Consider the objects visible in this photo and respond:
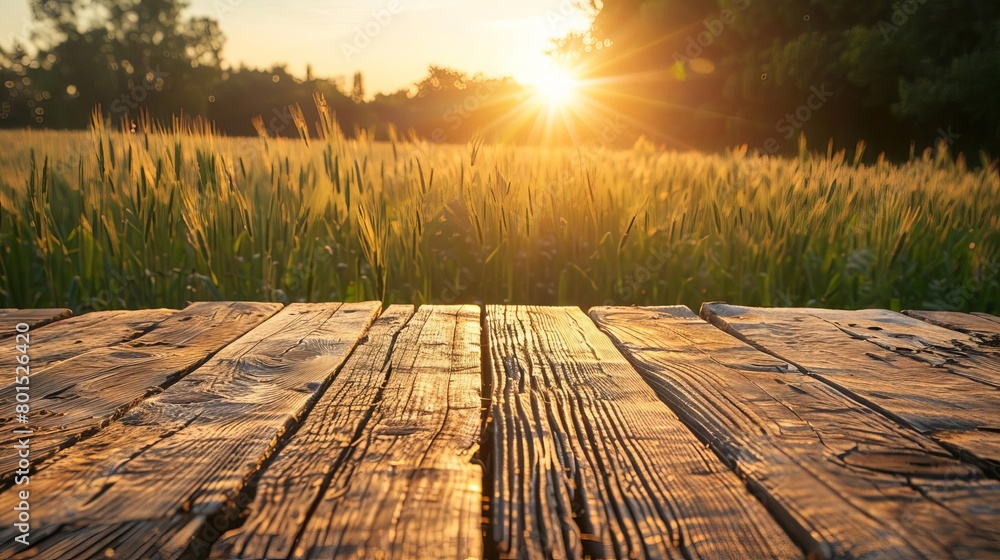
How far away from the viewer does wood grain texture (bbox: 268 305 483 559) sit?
2.40 feet

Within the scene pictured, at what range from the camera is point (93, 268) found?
284cm

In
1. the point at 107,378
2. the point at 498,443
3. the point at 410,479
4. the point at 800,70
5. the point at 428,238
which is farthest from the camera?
the point at 800,70

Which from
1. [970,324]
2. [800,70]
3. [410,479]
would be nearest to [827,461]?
[410,479]

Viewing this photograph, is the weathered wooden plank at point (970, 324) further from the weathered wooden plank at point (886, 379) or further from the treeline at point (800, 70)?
the treeline at point (800, 70)

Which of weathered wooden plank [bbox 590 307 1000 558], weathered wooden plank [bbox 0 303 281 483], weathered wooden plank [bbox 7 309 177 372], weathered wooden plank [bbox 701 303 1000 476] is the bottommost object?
weathered wooden plank [bbox 7 309 177 372]

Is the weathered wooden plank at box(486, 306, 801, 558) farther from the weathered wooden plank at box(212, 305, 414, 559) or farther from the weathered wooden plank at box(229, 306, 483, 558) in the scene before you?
the weathered wooden plank at box(212, 305, 414, 559)

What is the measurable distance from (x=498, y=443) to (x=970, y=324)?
141 cm

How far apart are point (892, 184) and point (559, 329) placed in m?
4.17

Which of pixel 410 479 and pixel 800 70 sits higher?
pixel 800 70

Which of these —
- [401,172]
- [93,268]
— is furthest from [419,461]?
[401,172]

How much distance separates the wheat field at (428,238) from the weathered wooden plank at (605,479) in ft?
5.00

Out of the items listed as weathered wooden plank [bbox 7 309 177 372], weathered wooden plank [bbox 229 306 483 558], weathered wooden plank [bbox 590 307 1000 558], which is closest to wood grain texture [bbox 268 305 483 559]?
weathered wooden plank [bbox 229 306 483 558]

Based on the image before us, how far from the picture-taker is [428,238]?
299 cm

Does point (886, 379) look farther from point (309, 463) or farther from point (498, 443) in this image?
point (309, 463)
